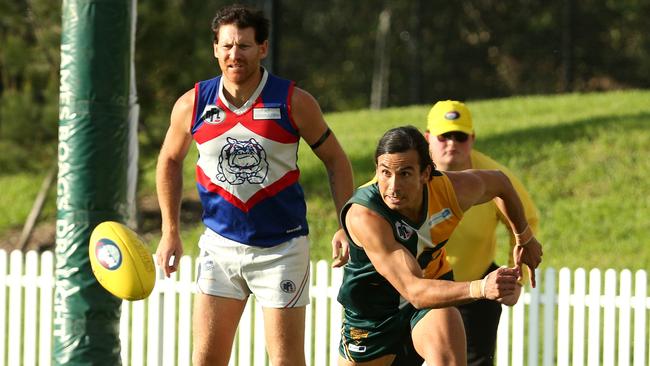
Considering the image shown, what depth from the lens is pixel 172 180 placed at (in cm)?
600

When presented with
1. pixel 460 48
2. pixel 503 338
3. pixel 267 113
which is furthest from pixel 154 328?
pixel 460 48

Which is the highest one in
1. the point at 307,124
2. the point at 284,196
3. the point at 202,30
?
the point at 202,30

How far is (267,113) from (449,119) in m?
1.43

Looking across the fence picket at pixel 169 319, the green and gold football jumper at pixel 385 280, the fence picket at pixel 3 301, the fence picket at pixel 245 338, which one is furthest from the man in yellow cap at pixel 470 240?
the fence picket at pixel 3 301

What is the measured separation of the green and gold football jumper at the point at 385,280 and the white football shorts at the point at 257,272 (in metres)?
0.30

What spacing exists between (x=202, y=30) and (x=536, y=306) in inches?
323

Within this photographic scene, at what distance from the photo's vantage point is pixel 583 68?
32844mm

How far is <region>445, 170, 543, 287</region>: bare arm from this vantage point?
5535mm

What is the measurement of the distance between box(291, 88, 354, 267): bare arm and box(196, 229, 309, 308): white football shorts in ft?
0.69

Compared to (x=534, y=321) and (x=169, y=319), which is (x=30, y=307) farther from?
(x=534, y=321)

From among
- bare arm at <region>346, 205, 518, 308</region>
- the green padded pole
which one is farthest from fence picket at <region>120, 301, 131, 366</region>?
bare arm at <region>346, 205, 518, 308</region>

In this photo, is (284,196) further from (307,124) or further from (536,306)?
(536,306)

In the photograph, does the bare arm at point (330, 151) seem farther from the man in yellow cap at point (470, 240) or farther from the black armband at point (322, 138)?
the man in yellow cap at point (470, 240)

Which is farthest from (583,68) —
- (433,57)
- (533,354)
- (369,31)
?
(533,354)
